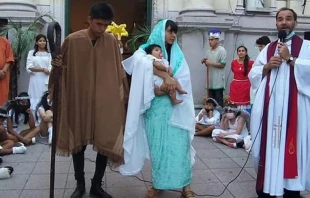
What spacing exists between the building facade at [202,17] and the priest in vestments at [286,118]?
5.27 metres

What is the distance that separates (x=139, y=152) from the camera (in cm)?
441

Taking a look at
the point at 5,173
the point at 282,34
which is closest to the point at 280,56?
the point at 282,34

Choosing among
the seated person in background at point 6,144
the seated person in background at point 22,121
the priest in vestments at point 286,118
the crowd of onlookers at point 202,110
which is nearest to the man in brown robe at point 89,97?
the priest in vestments at point 286,118

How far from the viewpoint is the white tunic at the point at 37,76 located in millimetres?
8297

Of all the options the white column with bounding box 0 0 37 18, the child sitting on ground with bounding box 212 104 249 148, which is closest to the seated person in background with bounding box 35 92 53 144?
the white column with bounding box 0 0 37 18

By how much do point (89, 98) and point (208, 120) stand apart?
13.3 feet

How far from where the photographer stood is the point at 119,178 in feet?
17.3

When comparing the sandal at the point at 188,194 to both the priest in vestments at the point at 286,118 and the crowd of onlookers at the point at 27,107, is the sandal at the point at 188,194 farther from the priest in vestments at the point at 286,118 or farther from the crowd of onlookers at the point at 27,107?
the crowd of onlookers at the point at 27,107

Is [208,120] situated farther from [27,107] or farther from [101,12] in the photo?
[101,12]

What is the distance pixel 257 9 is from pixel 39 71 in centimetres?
532

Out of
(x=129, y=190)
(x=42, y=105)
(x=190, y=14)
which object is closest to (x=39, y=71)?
(x=42, y=105)

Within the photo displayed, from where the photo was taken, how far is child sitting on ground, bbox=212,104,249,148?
714 centimetres

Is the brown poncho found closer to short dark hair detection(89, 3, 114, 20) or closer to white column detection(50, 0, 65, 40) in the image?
short dark hair detection(89, 3, 114, 20)

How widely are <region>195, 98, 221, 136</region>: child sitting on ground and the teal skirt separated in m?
3.51
